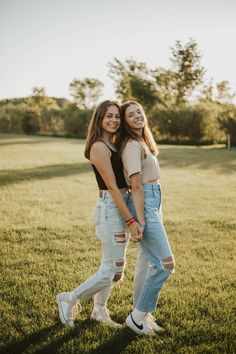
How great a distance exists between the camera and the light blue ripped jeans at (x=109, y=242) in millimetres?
3150

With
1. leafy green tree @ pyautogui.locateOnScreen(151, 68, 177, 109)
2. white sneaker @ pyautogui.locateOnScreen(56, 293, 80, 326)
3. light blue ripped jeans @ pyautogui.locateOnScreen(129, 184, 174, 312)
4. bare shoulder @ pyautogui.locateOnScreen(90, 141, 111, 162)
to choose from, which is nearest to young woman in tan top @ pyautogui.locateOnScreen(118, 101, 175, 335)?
light blue ripped jeans @ pyautogui.locateOnScreen(129, 184, 174, 312)

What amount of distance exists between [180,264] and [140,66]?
43976 millimetres

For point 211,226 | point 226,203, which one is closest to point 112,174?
point 211,226

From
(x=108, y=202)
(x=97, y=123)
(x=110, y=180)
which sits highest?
(x=97, y=123)

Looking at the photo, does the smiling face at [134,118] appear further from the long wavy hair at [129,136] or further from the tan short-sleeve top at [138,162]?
the tan short-sleeve top at [138,162]

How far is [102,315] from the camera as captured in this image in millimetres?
3512

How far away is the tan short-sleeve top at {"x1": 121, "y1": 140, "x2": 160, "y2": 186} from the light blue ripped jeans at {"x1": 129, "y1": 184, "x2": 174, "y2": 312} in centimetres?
9

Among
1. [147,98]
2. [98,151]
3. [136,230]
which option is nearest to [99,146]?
[98,151]

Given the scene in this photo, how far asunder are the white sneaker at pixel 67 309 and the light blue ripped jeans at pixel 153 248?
61 cm

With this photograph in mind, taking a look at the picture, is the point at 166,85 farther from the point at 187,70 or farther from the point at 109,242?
the point at 109,242

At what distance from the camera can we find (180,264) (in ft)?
16.5

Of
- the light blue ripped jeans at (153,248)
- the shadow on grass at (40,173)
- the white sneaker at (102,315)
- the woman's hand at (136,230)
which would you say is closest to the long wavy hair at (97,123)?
the light blue ripped jeans at (153,248)

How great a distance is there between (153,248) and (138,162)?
0.72 meters

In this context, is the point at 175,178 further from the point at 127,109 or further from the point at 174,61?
the point at 174,61
